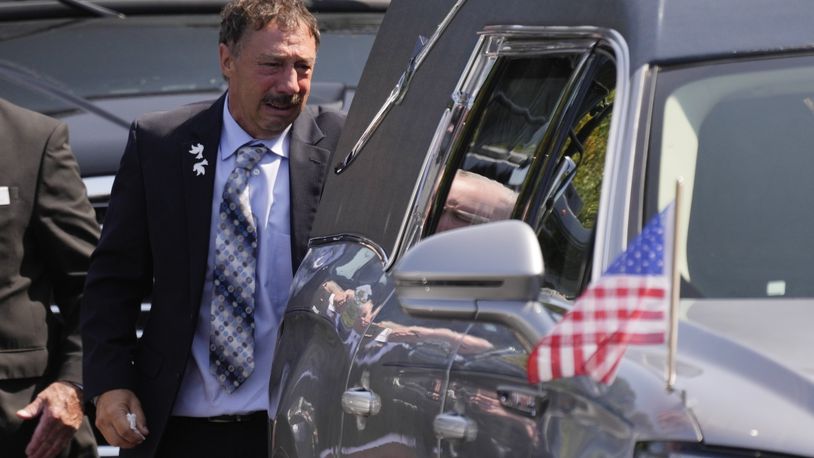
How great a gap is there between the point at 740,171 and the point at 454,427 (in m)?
0.73

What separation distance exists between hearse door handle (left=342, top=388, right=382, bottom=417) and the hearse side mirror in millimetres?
419

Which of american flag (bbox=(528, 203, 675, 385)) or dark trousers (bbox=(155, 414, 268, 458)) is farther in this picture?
dark trousers (bbox=(155, 414, 268, 458))

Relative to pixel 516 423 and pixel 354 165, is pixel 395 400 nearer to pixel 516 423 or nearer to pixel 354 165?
pixel 516 423

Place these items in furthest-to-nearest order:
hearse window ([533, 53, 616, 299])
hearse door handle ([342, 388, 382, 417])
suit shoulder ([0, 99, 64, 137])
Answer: suit shoulder ([0, 99, 64, 137]) < hearse door handle ([342, 388, 382, 417]) < hearse window ([533, 53, 616, 299])

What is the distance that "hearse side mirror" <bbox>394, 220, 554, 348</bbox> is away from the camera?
296 cm

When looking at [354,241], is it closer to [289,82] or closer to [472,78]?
[472,78]

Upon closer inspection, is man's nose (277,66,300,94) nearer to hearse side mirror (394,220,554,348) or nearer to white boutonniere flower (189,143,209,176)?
white boutonniere flower (189,143,209,176)

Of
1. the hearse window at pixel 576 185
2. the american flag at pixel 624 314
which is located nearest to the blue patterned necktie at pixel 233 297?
the hearse window at pixel 576 185

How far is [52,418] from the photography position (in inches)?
210

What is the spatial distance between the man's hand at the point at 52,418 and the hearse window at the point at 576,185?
2.25m

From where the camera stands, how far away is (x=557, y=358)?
2.82 meters

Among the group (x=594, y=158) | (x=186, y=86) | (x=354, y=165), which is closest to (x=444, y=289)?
(x=594, y=158)

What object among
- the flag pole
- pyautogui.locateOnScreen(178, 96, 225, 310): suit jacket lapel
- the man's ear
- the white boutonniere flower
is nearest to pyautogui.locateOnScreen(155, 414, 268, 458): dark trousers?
pyautogui.locateOnScreen(178, 96, 225, 310): suit jacket lapel

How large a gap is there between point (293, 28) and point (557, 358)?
8.43ft
